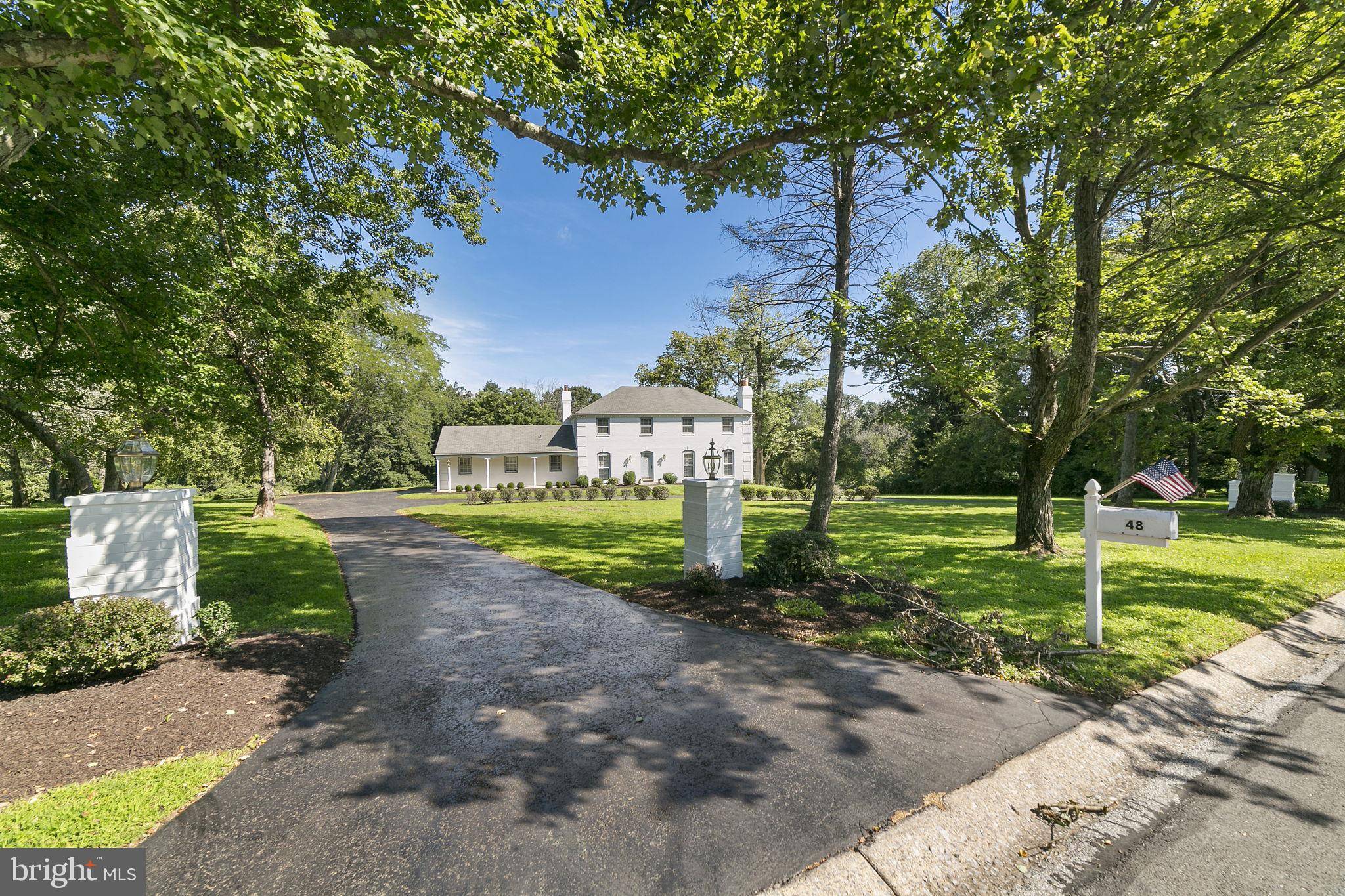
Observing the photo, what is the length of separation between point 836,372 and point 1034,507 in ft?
14.5

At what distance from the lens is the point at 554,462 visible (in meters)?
33.3

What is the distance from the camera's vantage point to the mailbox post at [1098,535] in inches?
175

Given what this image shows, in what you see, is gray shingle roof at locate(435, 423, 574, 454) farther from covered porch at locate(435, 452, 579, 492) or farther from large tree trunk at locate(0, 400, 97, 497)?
large tree trunk at locate(0, 400, 97, 497)

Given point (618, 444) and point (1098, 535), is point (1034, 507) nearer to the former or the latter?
point (1098, 535)

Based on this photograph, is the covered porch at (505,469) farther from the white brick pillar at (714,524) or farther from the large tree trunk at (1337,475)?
the large tree trunk at (1337,475)

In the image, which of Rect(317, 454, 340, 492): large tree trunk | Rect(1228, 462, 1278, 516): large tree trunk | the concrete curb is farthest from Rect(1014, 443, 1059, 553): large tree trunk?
Rect(317, 454, 340, 492): large tree trunk

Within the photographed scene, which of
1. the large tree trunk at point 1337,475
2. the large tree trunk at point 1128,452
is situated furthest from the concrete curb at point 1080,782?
the large tree trunk at point 1337,475

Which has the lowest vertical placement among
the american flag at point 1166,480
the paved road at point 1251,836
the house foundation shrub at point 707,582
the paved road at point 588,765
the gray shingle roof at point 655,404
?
the paved road at point 1251,836

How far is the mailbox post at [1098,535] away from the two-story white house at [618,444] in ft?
86.5

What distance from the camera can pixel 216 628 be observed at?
4.58m

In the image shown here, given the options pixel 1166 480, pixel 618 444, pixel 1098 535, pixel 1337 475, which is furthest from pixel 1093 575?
pixel 618 444

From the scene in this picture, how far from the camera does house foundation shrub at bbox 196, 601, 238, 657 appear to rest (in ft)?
15.0

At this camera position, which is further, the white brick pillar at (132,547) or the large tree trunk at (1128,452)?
the large tree trunk at (1128,452)

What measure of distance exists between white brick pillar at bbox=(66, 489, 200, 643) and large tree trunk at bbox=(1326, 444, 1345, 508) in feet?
88.3
